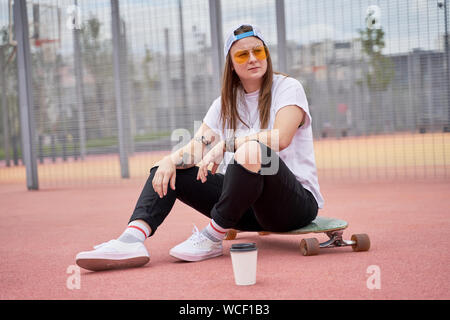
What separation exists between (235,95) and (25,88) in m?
4.71

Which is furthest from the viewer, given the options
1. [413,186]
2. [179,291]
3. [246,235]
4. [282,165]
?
[413,186]

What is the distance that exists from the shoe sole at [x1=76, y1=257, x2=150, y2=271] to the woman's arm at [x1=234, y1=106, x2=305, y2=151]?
0.58 m

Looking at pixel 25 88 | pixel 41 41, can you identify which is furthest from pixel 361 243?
pixel 41 41

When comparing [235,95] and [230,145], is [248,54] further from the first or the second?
[230,145]

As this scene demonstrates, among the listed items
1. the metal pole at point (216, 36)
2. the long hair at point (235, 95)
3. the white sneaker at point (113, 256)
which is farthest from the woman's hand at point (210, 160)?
the metal pole at point (216, 36)

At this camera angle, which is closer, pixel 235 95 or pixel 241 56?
pixel 241 56

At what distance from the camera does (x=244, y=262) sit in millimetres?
1801

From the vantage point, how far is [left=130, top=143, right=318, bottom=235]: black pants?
80.7 inches

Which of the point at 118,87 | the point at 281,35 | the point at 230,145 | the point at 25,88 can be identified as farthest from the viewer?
the point at 118,87

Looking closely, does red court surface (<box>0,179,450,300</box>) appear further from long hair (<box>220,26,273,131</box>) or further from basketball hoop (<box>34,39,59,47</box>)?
basketball hoop (<box>34,39,59,47</box>)
